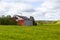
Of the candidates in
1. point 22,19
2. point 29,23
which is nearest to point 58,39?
point 29,23

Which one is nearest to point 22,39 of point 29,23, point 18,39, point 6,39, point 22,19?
point 18,39

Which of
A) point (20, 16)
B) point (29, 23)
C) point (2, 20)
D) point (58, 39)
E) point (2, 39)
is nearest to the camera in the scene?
point (2, 39)

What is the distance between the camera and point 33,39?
59.8 feet

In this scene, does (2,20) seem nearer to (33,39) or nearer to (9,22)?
(9,22)

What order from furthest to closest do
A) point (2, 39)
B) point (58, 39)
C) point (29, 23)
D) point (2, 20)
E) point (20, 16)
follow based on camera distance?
point (20, 16) < point (2, 20) < point (29, 23) < point (58, 39) < point (2, 39)

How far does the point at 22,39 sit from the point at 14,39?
0.76m

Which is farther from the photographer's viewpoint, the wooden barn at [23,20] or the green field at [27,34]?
→ the wooden barn at [23,20]

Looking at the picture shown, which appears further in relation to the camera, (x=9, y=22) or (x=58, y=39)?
(x=9, y=22)

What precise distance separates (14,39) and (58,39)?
14.3ft

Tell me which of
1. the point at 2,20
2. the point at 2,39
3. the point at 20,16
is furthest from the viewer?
the point at 20,16

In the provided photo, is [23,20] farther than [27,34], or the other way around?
[23,20]

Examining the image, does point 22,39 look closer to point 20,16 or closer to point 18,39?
point 18,39

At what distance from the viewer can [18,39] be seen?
18016 millimetres

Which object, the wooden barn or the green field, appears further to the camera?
the wooden barn
